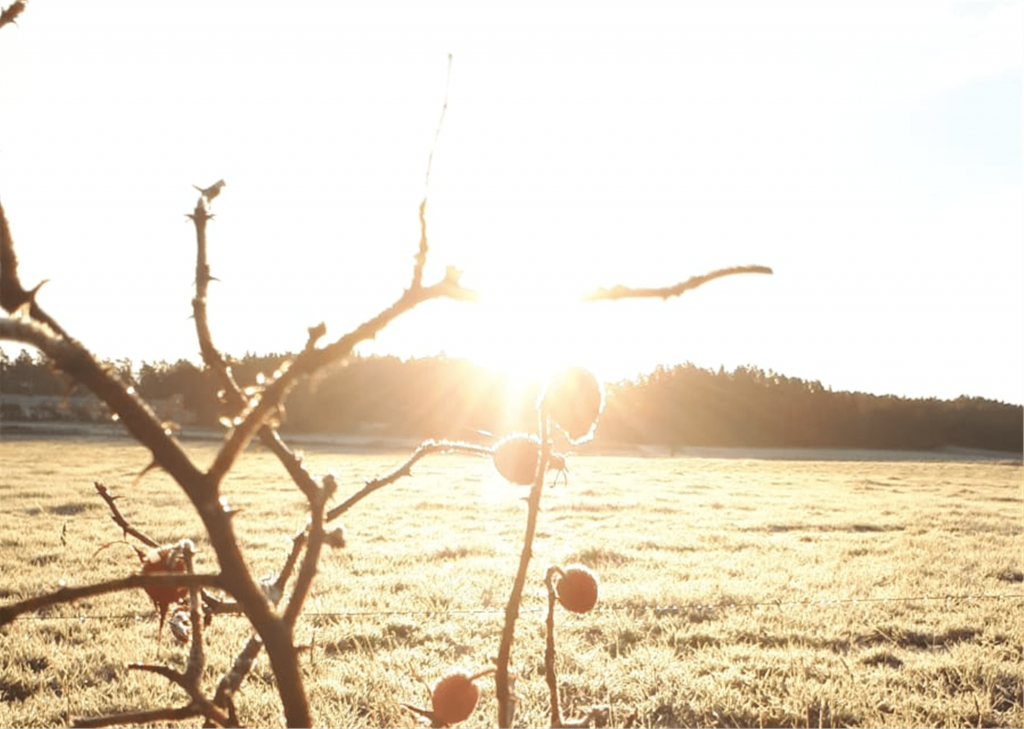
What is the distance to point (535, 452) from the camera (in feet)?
Answer: 3.52

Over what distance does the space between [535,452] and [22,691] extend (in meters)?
4.60

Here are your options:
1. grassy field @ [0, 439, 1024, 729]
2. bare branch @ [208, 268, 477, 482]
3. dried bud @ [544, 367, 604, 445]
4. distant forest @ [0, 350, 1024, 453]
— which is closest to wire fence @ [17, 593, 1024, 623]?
grassy field @ [0, 439, 1024, 729]

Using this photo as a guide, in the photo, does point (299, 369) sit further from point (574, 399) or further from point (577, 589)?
point (577, 589)

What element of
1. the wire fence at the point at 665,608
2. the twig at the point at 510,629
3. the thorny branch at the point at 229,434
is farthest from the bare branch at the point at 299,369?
the wire fence at the point at 665,608

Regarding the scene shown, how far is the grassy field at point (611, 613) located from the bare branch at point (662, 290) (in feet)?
1.31

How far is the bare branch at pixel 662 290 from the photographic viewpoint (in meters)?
0.63

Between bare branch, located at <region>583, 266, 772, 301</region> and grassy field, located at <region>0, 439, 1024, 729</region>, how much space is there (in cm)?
40

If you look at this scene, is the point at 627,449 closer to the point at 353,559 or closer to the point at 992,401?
the point at 992,401

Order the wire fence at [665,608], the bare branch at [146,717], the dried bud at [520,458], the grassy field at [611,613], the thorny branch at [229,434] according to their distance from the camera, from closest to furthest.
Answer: the thorny branch at [229,434], the bare branch at [146,717], the dried bud at [520,458], the grassy field at [611,613], the wire fence at [665,608]

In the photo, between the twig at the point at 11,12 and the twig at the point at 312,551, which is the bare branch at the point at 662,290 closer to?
the twig at the point at 312,551

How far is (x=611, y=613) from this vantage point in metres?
6.31

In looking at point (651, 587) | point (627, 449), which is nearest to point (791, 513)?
point (651, 587)

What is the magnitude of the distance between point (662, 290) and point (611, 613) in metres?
6.03

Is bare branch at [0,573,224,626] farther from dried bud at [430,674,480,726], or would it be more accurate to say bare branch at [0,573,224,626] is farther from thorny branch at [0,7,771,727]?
dried bud at [430,674,480,726]
